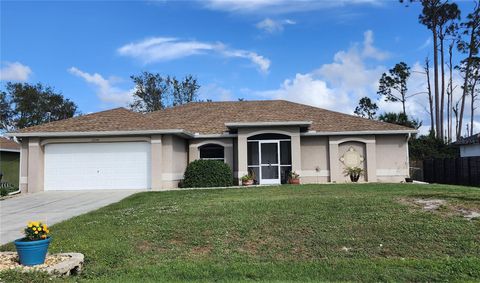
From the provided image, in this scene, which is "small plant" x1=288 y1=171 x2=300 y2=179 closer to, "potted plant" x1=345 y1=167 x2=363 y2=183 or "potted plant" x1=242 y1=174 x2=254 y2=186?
"potted plant" x1=242 y1=174 x2=254 y2=186

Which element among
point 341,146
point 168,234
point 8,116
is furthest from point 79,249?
point 8,116

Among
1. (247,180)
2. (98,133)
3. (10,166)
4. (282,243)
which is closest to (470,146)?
(247,180)

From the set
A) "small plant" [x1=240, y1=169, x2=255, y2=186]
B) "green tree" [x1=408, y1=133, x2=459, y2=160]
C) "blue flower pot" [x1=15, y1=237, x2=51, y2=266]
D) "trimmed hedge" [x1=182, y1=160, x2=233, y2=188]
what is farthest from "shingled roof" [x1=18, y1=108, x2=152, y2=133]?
"green tree" [x1=408, y1=133, x2=459, y2=160]

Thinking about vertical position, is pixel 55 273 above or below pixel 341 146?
below

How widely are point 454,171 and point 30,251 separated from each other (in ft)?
88.5

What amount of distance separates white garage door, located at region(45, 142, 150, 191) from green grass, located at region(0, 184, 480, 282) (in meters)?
9.30

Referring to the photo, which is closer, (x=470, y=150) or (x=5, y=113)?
(x=470, y=150)

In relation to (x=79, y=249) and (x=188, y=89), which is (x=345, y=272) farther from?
(x=188, y=89)

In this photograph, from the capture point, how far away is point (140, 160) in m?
21.5

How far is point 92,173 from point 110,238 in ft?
→ 41.5

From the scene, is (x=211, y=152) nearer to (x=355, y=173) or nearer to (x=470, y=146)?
(x=355, y=173)

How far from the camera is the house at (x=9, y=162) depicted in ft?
101

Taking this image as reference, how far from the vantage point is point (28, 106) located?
5156cm

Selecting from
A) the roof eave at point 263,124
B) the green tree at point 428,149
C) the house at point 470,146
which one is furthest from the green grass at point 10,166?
the house at point 470,146
